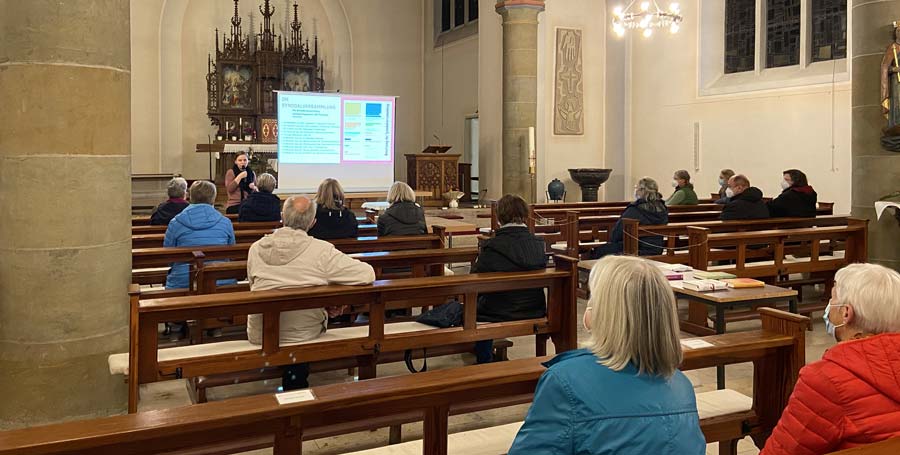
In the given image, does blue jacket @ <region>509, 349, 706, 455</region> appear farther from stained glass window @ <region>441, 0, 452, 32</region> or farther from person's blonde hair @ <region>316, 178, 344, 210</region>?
stained glass window @ <region>441, 0, 452, 32</region>

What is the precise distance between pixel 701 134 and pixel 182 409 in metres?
12.8

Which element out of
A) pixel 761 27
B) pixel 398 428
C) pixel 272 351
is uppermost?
pixel 761 27

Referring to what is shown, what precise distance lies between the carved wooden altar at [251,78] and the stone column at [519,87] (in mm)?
5659

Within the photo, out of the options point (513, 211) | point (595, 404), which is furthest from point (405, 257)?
point (595, 404)

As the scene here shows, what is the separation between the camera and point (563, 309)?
14.9ft

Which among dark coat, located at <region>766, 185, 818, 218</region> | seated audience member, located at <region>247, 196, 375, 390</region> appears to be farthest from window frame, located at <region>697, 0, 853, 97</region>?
seated audience member, located at <region>247, 196, 375, 390</region>

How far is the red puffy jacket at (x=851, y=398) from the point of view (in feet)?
6.80

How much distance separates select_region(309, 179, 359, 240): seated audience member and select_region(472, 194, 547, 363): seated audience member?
1.68 metres

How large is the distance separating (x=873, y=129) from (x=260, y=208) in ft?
19.8

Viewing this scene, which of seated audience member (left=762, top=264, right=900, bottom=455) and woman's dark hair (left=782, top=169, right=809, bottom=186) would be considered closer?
seated audience member (left=762, top=264, right=900, bottom=455)

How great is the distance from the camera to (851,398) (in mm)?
2086

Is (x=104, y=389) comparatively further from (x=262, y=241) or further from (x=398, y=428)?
(x=398, y=428)

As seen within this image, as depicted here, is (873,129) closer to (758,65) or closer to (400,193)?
(400,193)

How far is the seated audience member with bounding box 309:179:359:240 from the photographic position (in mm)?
5883
